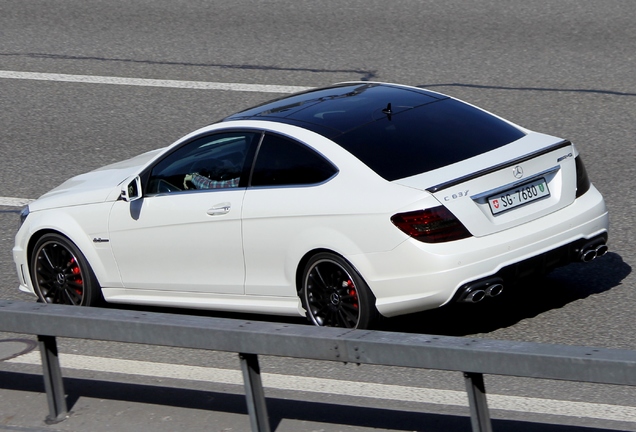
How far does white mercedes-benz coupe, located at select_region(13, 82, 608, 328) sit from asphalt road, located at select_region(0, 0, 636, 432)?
1.56 feet

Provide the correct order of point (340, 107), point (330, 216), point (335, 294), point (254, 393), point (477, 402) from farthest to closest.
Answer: point (340, 107) → point (335, 294) → point (330, 216) → point (254, 393) → point (477, 402)

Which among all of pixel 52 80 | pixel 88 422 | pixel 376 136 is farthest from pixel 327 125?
pixel 52 80

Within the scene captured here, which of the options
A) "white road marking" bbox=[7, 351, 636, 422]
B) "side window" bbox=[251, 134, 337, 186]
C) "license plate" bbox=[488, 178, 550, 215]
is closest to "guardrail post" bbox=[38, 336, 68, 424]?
"white road marking" bbox=[7, 351, 636, 422]

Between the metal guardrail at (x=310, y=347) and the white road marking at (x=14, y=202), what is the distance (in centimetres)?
447

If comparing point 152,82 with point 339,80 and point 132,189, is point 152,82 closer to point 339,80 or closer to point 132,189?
point 339,80

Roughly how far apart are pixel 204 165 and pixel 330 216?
3.88 ft

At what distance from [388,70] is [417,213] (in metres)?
6.41

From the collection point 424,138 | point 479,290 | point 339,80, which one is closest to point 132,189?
point 424,138

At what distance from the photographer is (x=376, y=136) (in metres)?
6.81

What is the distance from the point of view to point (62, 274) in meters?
7.87

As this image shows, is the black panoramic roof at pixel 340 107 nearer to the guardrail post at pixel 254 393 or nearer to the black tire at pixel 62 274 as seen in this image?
the black tire at pixel 62 274

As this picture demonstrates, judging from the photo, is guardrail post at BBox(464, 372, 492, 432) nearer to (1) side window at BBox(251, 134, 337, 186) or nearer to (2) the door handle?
(1) side window at BBox(251, 134, 337, 186)

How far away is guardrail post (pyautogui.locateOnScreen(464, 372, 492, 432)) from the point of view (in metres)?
4.61

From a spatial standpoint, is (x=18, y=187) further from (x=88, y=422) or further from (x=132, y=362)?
(x=88, y=422)
